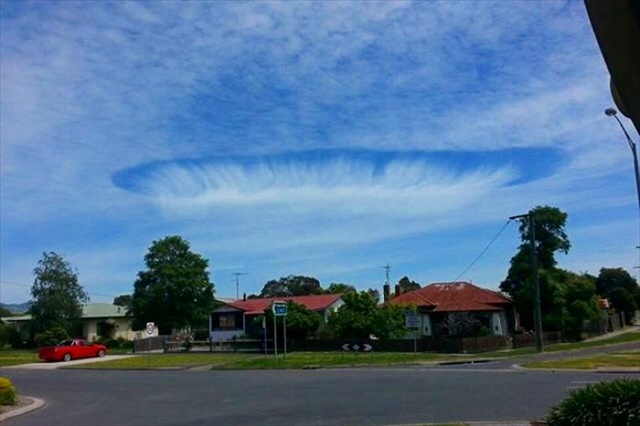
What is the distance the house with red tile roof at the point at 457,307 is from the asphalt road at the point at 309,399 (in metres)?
31.5

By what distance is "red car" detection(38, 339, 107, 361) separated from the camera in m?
50.0

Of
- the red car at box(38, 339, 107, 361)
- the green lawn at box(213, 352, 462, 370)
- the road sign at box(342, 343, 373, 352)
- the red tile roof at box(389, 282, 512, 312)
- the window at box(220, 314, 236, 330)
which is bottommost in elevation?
the green lawn at box(213, 352, 462, 370)

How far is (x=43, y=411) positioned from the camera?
1902 centimetres

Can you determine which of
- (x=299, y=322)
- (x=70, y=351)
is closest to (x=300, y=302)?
(x=299, y=322)

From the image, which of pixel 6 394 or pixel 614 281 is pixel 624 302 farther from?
pixel 6 394

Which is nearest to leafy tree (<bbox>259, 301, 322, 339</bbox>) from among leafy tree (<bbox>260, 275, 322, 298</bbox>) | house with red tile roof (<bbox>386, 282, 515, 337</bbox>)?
house with red tile roof (<bbox>386, 282, 515, 337</bbox>)

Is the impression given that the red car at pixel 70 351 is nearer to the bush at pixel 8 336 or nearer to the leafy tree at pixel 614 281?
the bush at pixel 8 336

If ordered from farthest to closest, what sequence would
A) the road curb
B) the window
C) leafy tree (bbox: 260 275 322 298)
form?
leafy tree (bbox: 260 275 322 298) < the window < the road curb

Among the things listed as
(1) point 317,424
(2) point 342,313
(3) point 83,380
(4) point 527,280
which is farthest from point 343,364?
(4) point 527,280

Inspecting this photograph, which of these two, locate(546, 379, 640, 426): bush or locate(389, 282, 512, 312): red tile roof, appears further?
locate(389, 282, 512, 312): red tile roof

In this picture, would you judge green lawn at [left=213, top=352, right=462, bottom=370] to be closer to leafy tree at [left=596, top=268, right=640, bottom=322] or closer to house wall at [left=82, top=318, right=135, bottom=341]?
house wall at [left=82, top=318, right=135, bottom=341]

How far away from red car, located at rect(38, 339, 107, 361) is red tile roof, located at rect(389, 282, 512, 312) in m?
25.0

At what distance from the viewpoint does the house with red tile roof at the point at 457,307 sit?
58188 mm

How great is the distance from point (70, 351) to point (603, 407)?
156 ft
